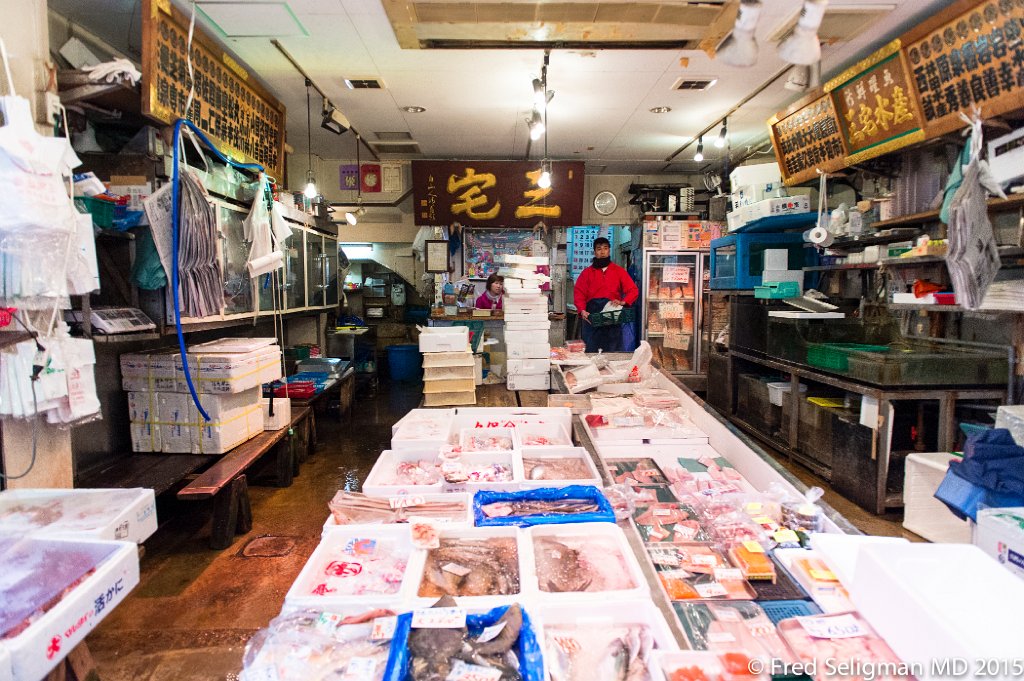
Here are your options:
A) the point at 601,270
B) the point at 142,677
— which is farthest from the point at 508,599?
the point at 601,270

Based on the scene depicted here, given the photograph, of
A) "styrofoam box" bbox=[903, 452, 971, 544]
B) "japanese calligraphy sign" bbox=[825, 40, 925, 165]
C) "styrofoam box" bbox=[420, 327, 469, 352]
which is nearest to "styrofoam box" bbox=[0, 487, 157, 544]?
"styrofoam box" bbox=[420, 327, 469, 352]

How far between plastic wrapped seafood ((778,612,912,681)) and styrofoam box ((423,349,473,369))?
3.00 m

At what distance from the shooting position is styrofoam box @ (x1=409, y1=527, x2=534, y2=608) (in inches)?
63.6

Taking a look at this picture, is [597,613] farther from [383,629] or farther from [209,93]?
[209,93]

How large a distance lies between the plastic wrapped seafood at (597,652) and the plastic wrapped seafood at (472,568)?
24 centimetres

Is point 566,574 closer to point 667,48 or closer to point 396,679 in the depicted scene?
point 396,679

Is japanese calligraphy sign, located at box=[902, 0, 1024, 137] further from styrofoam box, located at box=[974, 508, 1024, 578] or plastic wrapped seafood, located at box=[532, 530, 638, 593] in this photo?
plastic wrapped seafood, located at box=[532, 530, 638, 593]

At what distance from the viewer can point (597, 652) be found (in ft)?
5.04

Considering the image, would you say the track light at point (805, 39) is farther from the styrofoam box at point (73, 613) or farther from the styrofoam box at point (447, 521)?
the styrofoam box at point (73, 613)

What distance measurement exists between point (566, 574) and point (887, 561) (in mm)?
979

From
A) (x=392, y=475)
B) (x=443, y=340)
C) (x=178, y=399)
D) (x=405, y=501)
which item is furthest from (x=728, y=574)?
(x=178, y=399)

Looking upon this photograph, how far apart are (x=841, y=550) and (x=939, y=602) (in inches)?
24.6

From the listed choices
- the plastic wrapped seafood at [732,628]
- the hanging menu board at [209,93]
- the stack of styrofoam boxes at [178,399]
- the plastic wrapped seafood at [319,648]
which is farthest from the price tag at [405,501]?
the hanging menu board at [209,93]

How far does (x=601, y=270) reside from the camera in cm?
764
